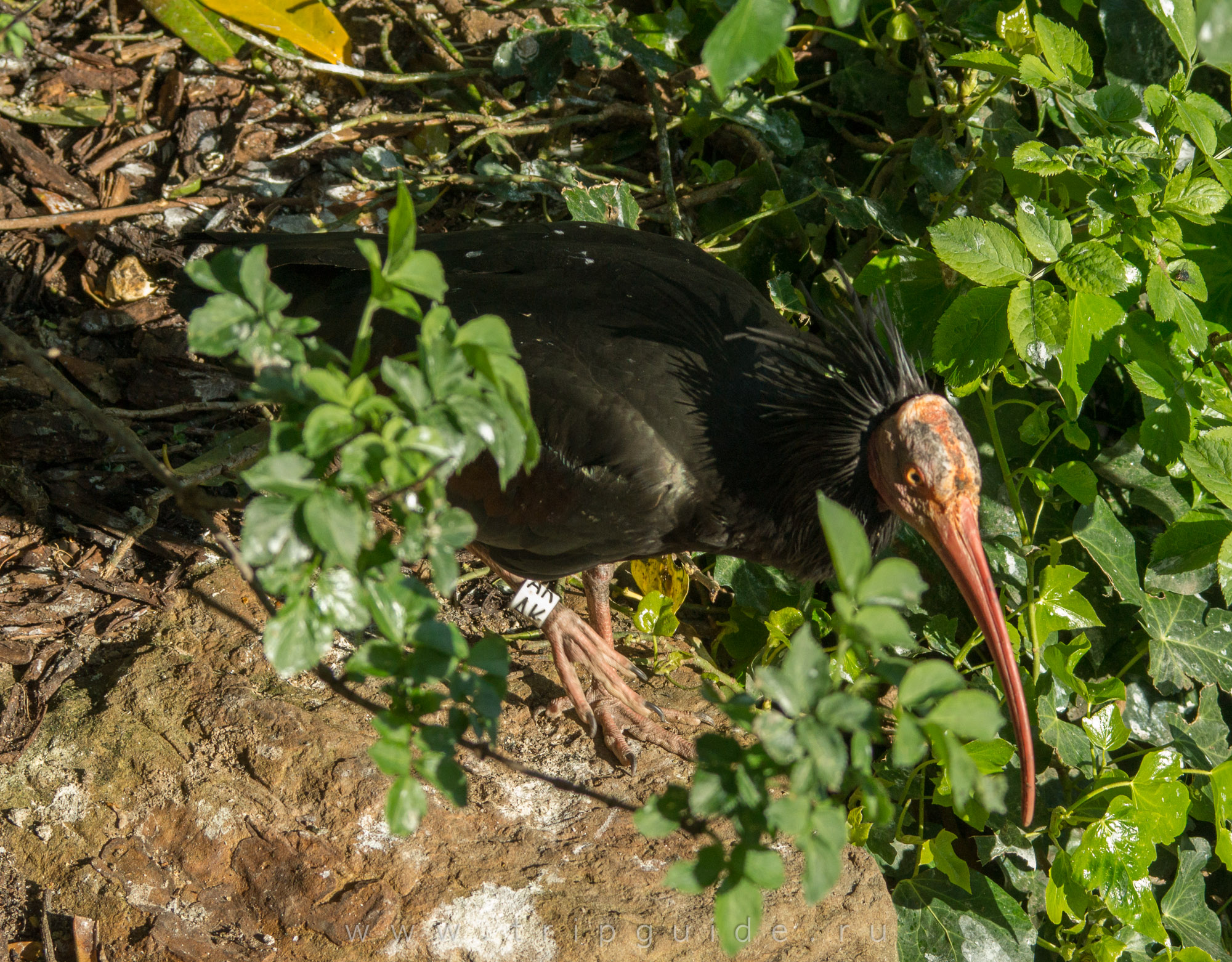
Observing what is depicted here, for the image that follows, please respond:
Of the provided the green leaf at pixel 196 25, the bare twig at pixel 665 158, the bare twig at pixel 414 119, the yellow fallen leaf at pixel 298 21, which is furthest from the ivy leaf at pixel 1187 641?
the green leaf at pixel 196 25

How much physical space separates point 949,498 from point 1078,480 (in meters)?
0.67

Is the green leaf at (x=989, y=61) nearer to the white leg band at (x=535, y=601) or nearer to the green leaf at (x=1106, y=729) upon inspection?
the green leaf at (x=1106, y=729)

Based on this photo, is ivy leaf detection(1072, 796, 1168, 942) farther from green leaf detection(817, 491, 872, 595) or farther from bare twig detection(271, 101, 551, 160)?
bare twig detection(271, 101, 551, 160)

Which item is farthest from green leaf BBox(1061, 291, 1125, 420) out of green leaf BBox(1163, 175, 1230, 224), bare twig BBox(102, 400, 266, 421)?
bare twig BBox(102, 400, 266, 421)

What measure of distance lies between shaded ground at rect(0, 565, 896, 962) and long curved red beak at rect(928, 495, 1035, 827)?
620mm

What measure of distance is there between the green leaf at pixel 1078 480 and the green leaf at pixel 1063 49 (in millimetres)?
1199

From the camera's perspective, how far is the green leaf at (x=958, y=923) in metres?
2.91

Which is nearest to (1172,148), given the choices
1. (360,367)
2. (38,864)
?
(360,367)

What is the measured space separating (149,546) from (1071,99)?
3.25 meters

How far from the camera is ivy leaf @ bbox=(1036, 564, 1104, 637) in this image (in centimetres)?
302

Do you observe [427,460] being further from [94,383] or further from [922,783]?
[94,383]

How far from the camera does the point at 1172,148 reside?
271 cm

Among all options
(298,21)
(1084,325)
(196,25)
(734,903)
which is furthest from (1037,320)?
(196,25)

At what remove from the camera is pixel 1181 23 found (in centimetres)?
253
